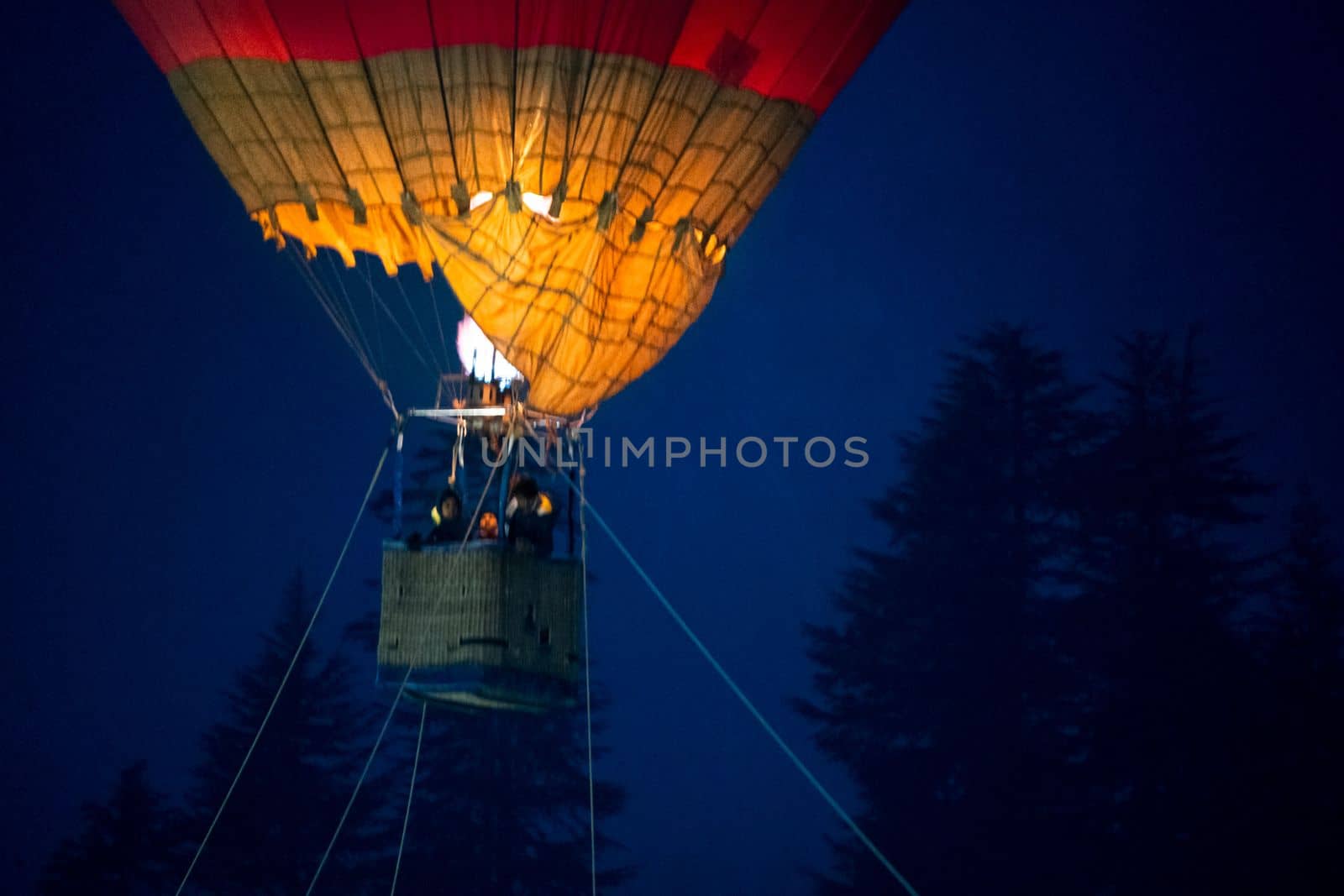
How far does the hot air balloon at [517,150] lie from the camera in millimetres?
5055

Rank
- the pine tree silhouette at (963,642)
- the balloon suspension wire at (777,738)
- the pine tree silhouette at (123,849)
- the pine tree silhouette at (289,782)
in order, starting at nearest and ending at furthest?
the balloon suspension wire at (777,738)
the pine tree silhouette at (963,642)
the pine tree silhouette at (123,849)
the pine tree silhouette at (289,782)

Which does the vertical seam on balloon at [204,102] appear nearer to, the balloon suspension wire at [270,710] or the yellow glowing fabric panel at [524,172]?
the yellow glowing fabric panel at [524,172]

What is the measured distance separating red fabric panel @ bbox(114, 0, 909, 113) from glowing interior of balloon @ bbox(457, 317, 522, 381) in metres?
1.04

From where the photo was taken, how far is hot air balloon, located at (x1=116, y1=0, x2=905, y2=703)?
5055 millimetres

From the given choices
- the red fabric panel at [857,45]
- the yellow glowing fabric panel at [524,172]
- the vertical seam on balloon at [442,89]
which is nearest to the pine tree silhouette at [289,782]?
the yellow glowing fabric panel at [524,172]

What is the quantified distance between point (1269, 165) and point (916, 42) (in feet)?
8.82

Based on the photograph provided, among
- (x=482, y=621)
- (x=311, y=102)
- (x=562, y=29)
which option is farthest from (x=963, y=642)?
(x=311, y=102)

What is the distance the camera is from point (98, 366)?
10.4 m

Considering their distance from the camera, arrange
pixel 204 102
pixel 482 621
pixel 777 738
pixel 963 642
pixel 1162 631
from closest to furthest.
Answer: pixel 777 738, pixel 482 621, pixel 204 102, pixel 1162 631, pixel 963 642

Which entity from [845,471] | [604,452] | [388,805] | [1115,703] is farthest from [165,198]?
[1115,703]

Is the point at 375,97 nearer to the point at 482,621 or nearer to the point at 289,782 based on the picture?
the point at 482,621

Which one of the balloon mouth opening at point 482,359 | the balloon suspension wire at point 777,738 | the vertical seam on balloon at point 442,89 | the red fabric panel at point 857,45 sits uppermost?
the red fabric panel at point 857,45

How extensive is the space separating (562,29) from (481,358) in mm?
1272

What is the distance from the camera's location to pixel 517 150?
16.9 ft
